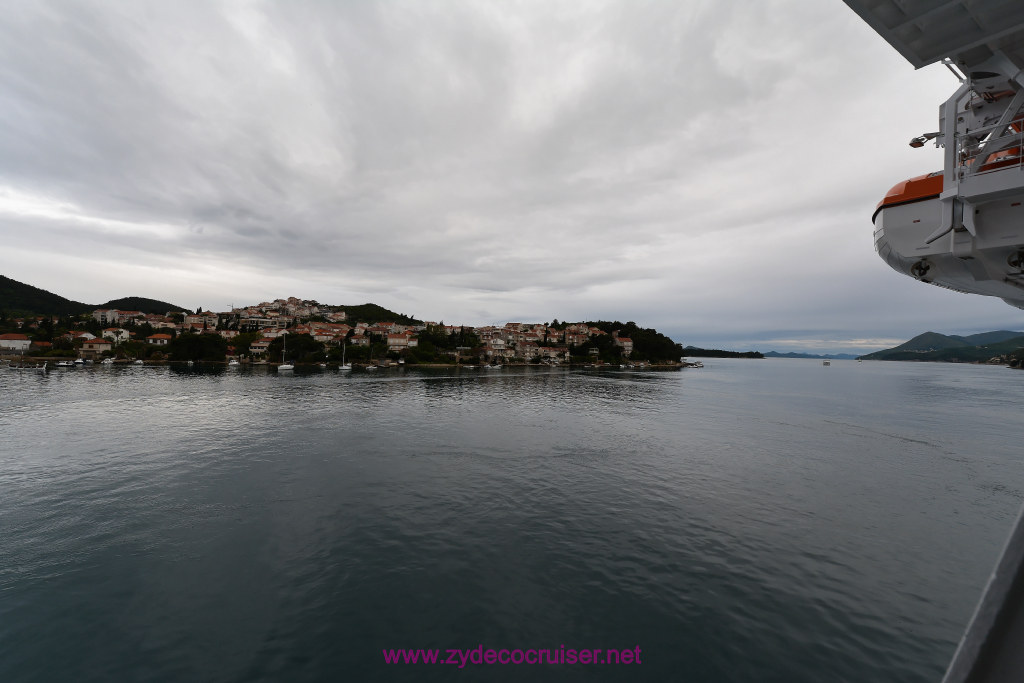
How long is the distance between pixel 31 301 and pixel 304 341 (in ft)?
471

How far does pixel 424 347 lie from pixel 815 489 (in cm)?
10505

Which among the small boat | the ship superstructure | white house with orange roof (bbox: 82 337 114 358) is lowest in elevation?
the small boat

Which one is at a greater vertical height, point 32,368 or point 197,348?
point 197,348

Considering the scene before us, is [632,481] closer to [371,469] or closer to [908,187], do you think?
[371,469]

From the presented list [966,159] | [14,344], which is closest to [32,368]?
[14,344]

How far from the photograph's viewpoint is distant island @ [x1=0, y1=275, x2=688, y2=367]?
94312 millimetres

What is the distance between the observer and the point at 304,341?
334 ft

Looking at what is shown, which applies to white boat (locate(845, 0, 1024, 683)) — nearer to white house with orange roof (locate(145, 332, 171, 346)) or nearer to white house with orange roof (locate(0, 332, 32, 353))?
white house with orange roof (locate(145, 332, 171, 346))

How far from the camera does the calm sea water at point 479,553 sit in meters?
8.00

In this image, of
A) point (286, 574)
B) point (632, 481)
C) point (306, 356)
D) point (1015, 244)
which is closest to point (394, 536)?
point (286, 574)

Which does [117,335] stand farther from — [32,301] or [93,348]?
[32,301]

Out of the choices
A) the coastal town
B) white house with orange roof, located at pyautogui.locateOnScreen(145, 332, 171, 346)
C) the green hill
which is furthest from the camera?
the green hill

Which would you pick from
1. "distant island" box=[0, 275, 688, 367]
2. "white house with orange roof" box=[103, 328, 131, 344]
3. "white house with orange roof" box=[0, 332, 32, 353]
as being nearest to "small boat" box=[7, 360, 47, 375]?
"distant island" box=[0, 275, 688, 367]

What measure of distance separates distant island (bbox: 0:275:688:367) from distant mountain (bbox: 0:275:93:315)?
47 cm
